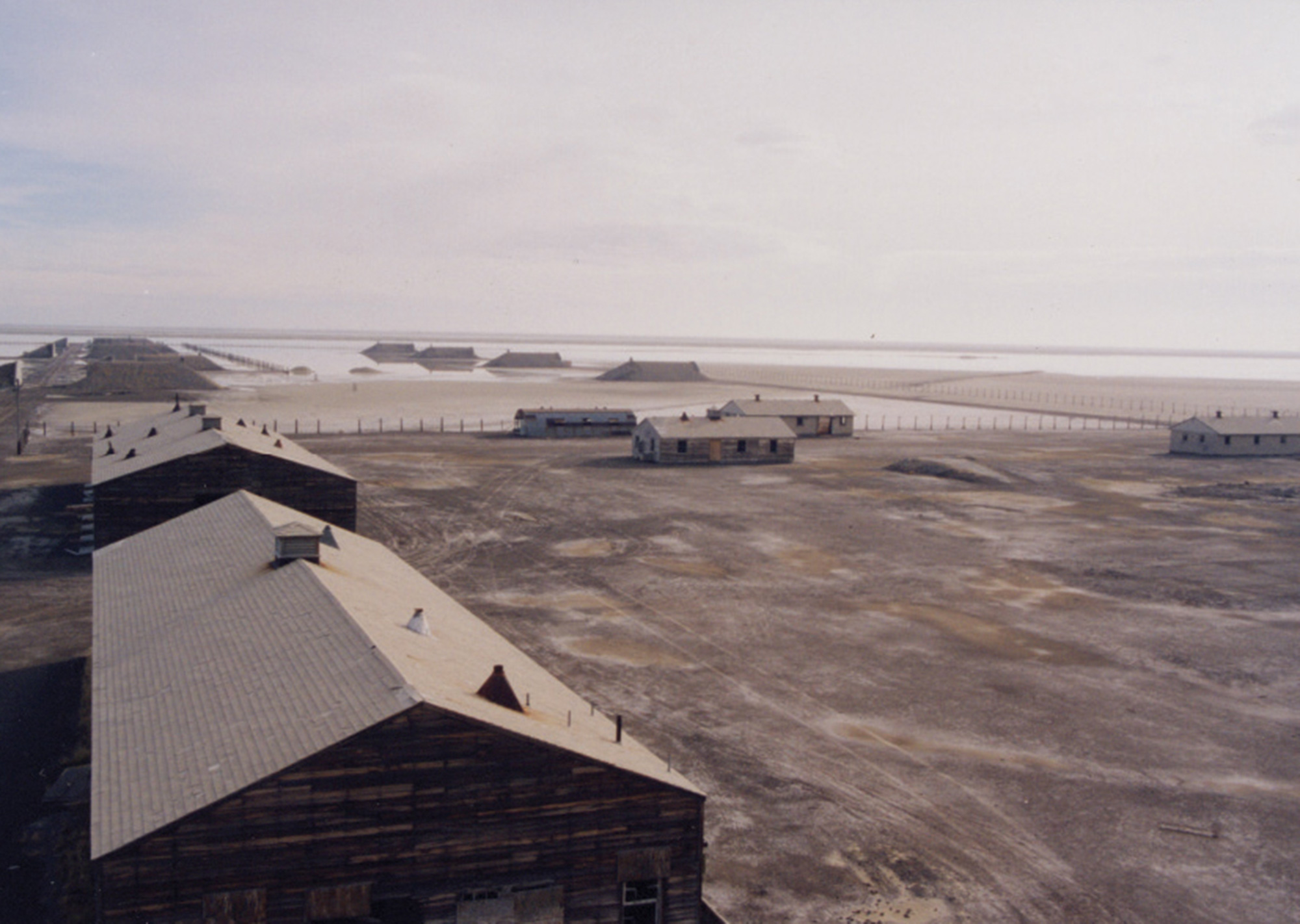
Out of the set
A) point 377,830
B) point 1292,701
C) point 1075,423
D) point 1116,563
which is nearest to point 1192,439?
point 1075,423

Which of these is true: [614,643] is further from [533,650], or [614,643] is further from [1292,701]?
[1292,701]

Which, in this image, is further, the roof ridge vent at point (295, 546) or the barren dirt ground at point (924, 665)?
the roof ridge vent at point (295, 546)

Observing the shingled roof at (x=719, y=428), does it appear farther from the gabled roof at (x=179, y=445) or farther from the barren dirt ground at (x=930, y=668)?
the gabled roof at (x=179, y=445)

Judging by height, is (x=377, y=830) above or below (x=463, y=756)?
below

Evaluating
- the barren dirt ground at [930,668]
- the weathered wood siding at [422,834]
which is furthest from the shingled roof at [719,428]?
the weathered wood siding at [422,834]

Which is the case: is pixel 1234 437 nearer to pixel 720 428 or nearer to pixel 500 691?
pixel 720 428

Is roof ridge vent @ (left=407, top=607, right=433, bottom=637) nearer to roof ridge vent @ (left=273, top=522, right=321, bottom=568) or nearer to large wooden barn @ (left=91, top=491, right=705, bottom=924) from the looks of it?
large wooden barn @ (left=91, top=491, right=705, bottom=924)

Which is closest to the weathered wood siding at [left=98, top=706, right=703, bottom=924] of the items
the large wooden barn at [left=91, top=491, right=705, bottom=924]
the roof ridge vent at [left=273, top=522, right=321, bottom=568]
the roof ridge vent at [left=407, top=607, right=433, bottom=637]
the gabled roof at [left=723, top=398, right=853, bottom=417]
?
the large wooden barn at [left=91, top=491, right=705, bottom=924]
